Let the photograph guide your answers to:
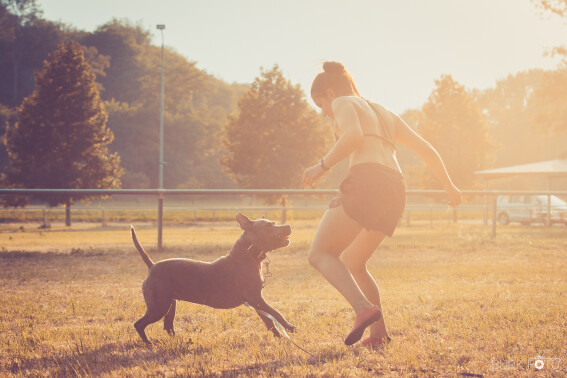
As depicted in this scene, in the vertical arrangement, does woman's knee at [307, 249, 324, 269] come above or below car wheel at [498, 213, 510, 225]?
above

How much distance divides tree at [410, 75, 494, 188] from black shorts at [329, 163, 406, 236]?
2599cm

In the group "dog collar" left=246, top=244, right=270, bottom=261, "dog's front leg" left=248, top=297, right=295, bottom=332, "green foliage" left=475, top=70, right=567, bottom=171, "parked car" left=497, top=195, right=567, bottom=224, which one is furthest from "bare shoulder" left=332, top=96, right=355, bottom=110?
"green foliage" left=475, top=70, right=567, bottom=171

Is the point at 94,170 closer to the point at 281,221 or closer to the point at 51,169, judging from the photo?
the point at 51,169

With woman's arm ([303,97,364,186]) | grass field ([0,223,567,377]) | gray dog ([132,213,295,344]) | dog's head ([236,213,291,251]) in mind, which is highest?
woman's arm ([303,97,364,186])

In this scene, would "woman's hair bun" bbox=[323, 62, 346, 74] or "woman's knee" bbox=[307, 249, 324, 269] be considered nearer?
"woman's knee" bbox=[307, 249, 324, 269]

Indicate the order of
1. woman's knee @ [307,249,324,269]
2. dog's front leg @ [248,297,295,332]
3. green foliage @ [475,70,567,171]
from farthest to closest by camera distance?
green foliage @ [475,70,567,171]
dog's front leg @ [248,297,295,332]
woman's knee @ [307,249,324,269]

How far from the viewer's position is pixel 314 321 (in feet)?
15.3

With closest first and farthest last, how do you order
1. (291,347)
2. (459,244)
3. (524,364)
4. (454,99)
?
(524,364)
(291,347)
(459,244)
(454,99)

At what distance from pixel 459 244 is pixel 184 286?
33.1ft

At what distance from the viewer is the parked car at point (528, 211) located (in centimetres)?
2215

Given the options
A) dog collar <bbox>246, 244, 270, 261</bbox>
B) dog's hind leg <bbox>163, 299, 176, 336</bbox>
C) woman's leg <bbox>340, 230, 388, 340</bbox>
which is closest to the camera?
woman's leg <bbox>340, 230, 388, 340</bbox>

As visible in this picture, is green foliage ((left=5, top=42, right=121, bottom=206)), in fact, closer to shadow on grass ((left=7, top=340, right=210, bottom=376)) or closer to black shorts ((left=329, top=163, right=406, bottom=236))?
shadow on grass ((left=7, top=340, right=210, bottom=376))

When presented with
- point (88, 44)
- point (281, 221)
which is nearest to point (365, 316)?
point (281, 221)

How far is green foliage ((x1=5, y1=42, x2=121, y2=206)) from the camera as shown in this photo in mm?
24516
